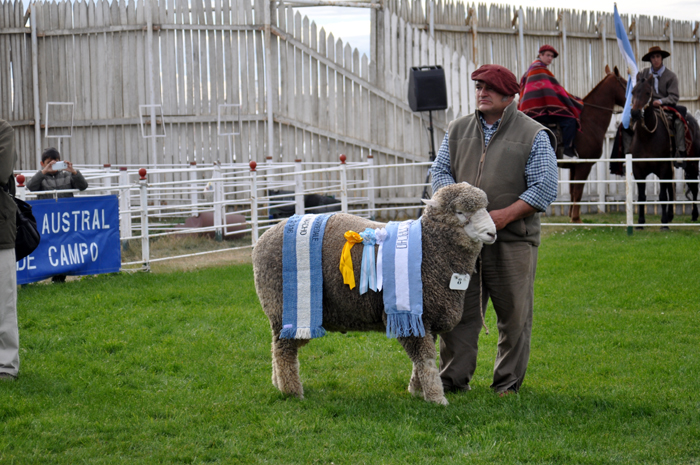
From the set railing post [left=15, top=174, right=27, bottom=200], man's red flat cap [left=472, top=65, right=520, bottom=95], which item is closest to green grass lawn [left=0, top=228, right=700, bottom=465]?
railing post [left=15, top=174, right=27, bottom=200]

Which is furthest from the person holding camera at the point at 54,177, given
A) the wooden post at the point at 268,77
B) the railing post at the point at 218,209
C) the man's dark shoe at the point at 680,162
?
the man's dark shoe at the point at 680,162

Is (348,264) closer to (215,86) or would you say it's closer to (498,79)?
(498,79)

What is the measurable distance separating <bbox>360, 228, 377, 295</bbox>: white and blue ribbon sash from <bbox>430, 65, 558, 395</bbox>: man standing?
0.63 metres

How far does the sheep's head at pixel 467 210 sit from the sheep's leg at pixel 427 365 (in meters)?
0.68

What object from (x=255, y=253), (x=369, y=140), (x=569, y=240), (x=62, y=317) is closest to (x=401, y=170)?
(x=369, y=140)

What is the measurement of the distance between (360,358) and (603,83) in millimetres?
9588

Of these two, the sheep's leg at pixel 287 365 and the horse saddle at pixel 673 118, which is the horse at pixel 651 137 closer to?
the horse saddle at pixel 673 118

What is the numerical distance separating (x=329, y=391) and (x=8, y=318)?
2.24m

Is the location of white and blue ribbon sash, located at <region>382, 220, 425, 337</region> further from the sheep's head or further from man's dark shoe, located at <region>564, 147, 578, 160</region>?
man's dark shoe, located at <region>564, 147, 578, 160</region>

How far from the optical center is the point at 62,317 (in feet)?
22.4

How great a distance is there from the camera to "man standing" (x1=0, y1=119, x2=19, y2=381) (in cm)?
500

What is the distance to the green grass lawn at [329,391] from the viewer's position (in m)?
3.74

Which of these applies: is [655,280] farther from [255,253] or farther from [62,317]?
[62,317]

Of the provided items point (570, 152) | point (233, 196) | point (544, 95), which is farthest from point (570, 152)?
point (233, 196)
